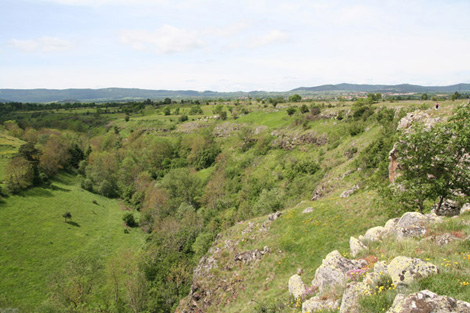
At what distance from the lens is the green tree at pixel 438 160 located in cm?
1497

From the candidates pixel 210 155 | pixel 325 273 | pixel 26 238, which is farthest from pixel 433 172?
pixel 210 155

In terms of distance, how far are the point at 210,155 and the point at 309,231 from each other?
7369 centimetres

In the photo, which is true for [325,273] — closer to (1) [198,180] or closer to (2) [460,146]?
(2) [460,146]

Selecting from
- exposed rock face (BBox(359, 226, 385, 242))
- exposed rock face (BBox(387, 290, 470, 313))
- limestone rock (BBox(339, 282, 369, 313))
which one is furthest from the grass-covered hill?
exposed rock face (BBox(387, 290, 470, 313))

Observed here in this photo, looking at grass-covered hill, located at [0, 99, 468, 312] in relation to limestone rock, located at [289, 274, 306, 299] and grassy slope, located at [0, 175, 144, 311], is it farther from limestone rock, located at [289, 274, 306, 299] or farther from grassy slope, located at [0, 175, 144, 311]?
limestone rock, located at [289, 274, 306, 299]

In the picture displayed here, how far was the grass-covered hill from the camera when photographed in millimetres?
26219

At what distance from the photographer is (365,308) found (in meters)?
8.41

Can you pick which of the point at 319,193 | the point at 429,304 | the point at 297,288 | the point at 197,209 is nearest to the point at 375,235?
the point at 297,288

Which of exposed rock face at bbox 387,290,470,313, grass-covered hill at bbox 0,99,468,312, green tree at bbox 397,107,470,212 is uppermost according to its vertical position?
green tree at bbox 397,107,470,212

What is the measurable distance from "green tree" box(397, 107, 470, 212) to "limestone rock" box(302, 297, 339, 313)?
10.4 meters

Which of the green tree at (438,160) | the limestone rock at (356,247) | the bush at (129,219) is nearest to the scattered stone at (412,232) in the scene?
the limestone rock at (356,247)

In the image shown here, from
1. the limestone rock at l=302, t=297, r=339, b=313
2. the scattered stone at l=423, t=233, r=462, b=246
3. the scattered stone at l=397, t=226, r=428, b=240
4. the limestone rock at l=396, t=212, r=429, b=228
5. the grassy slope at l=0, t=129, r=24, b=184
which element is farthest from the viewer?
the grassy slope at l=0, t=129, r=24, b=184

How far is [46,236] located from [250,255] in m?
59.0

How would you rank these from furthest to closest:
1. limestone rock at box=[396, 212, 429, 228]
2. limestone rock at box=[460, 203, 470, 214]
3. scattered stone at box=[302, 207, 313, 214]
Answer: scattered stone at box=[302, 207, 313, 214] < limestone rock at box=[460, 203, 470, 214] < limestone rock at box=[396, 212, 429, 228]
